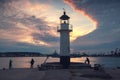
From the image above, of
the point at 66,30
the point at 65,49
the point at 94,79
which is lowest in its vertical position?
the point at 94,79

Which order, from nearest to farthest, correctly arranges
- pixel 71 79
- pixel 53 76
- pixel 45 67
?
pixel 71 79 → pixel 53 76 → pixel 45 67

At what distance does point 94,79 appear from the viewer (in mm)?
22203

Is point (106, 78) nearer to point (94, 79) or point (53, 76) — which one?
point (94, 79)

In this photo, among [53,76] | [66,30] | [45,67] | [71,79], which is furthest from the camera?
[66,30]

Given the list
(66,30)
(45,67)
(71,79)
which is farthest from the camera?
(66,30)

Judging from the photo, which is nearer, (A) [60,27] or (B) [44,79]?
(B) [44,79]

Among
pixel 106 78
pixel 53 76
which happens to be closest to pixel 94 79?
pixel 106 78

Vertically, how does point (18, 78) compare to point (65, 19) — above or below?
below

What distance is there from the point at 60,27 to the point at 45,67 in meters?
5.65

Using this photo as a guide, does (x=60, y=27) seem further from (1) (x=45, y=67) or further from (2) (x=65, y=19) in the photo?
(1) (x=45, y=67)

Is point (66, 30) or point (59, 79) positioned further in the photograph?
point (66, 30)

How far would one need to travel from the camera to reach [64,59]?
3438 centimetres

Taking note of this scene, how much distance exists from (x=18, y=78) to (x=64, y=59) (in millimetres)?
11808

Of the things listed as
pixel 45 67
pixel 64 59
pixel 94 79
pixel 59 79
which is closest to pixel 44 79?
pixel 59 79
